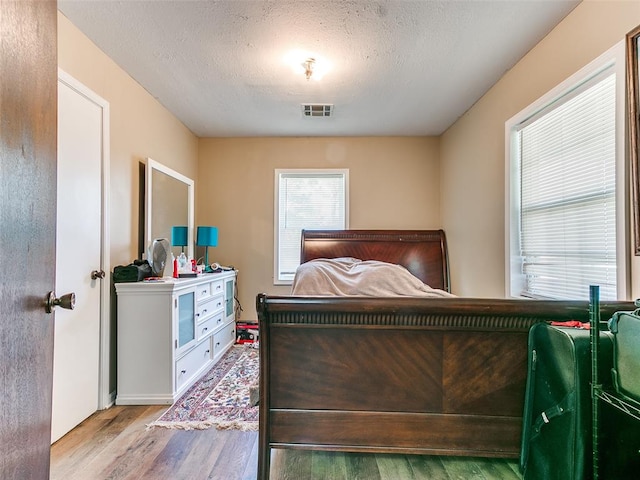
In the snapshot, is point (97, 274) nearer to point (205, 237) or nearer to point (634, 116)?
point (205, 237)

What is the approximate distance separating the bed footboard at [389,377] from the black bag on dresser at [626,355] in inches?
15.8

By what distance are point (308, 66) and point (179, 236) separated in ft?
7.07

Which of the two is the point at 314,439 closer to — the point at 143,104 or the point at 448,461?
the point at 448,461

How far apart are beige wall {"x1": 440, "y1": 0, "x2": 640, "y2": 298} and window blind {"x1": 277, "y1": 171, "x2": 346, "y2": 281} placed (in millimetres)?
1371

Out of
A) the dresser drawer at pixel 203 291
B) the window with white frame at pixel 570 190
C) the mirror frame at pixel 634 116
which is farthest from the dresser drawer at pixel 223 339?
the mirror frame at pixel 634 116

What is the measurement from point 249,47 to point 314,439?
8.09ft

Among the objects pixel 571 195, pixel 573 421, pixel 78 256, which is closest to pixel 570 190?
pixel 571 195

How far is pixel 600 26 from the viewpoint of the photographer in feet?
5.73

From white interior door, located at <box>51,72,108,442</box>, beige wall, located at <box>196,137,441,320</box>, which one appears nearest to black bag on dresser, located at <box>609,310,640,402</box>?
white interior door, located at <box>51,72,108,442</box>

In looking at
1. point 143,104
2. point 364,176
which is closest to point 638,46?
point 364,176

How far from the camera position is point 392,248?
159 inches

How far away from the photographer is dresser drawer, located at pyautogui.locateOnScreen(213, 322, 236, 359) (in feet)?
11.2

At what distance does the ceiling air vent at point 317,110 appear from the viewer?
333 cm

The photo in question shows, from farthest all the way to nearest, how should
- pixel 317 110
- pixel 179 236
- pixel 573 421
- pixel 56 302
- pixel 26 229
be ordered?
pixel 179 236 < pixel 317 110 < pixel 573 421 < pixel 56 302 < pixel 26 229
